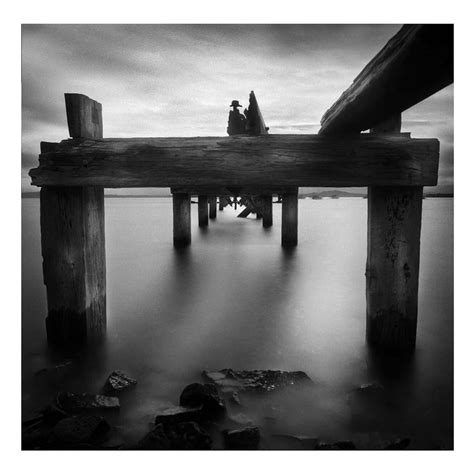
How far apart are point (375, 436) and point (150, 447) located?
4.00ft

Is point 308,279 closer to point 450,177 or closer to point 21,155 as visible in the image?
point 450,177

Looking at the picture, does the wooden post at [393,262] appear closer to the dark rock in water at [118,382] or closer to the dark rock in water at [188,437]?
the dark rock in water at [188,437]

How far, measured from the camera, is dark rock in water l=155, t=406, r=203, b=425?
6.89ft

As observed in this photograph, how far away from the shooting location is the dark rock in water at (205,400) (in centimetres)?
221

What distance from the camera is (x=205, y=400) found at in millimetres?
2250

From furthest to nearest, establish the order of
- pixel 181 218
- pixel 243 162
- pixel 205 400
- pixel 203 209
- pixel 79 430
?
1. pixel 203 209
2. pixel 181 218
3. pixel 243 162
4. pixel 205 400
5. pixel 79 430

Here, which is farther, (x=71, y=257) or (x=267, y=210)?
(x=267, y=210)

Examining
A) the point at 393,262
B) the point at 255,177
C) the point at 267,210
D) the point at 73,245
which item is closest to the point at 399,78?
the point at 255,177

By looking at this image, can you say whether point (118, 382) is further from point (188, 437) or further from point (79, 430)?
point (188, 437)

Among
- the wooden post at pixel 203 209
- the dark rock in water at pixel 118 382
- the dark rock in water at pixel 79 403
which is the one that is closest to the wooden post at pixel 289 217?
the wooden post at pixel 203 209

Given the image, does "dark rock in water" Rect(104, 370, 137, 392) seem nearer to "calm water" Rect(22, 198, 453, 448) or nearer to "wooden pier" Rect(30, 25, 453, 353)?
"calm water" Rect(22, 198, 453, 448)

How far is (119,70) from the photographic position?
314 cm

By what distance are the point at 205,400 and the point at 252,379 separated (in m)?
0.54
